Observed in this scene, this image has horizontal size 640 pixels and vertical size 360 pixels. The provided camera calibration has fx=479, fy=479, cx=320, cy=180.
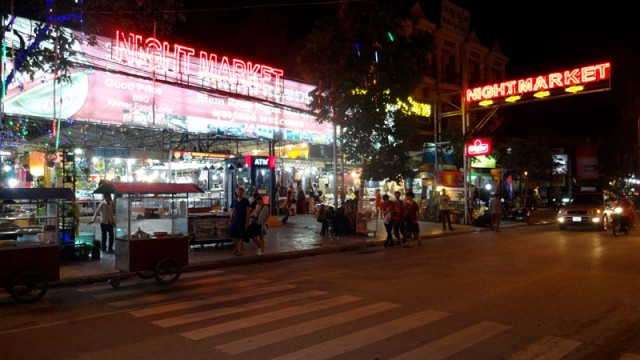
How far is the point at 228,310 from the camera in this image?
7.56m

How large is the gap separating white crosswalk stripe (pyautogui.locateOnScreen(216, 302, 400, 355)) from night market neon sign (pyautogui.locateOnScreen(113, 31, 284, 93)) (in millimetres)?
12807

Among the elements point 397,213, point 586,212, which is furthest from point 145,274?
point 586,212

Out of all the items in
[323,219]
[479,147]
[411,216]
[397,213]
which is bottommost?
[323,219]

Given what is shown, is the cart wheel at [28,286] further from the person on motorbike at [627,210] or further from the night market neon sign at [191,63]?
the person on motorbike at [627,210]

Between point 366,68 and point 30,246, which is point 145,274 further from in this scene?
point 366,68

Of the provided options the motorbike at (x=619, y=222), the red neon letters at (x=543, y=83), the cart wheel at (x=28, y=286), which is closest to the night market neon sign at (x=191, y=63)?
the cart wheel at (x=28, y=286)

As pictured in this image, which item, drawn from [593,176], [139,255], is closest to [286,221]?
[139,255]

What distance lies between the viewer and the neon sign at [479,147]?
24266mm

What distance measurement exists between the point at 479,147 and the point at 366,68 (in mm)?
9212

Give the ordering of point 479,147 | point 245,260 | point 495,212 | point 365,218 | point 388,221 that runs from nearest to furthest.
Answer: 1. point 245,260
2. point 388,221
3. point 365,218
4. point 495,212
5. point 479,147

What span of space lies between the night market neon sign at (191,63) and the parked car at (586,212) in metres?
14.1

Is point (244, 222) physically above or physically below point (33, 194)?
below

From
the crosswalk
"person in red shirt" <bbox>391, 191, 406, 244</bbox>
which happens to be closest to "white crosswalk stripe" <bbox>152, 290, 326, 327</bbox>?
the crosswalk

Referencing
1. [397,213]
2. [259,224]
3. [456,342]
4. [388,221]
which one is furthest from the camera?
[397,213]
